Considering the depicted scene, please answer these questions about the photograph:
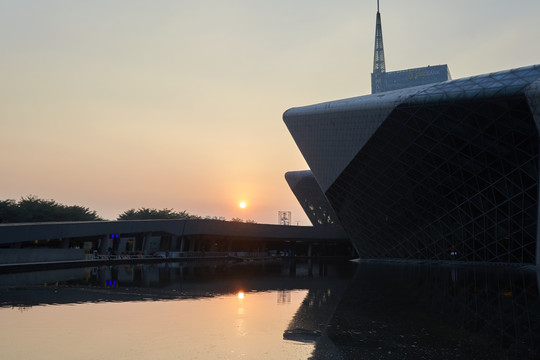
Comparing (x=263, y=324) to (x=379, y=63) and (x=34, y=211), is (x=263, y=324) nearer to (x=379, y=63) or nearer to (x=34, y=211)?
(x=34, y=211)

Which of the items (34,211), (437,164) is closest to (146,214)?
(34,211)

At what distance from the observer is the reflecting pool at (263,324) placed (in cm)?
796

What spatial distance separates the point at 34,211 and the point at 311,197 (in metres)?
44.2

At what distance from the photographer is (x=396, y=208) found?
44688 millimetres

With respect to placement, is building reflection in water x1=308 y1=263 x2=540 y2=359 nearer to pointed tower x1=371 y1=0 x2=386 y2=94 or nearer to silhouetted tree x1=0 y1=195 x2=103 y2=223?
silhouetted tree x1=0 y1=195 x2=103 y2=223

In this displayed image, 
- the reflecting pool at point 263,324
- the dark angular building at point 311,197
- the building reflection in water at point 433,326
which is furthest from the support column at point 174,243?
the building reflection in water at point 433,326

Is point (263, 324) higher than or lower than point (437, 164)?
lower

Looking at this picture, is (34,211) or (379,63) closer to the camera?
(34,211)

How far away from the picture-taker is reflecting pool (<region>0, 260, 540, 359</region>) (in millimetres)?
7965

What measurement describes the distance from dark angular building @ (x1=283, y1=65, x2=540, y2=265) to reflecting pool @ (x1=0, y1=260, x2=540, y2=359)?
65.4 feet

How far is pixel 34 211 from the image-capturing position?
7181 centimetres

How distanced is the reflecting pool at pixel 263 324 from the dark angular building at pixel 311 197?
63.1 meters

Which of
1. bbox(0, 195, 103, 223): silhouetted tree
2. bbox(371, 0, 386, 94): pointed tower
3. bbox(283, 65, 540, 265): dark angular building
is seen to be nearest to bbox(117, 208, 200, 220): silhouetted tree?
bbox(0, 195, 103, 223): silhouetted tree

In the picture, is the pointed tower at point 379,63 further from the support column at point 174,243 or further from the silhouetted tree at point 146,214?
the support column at point 174,243
